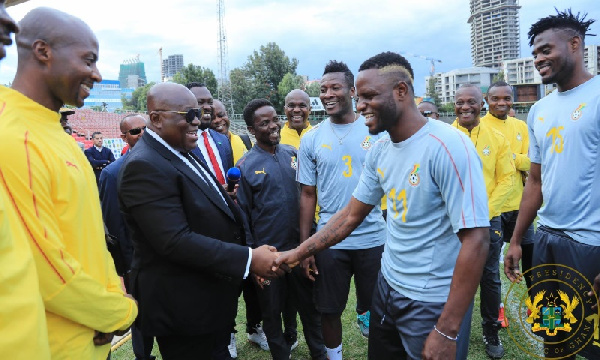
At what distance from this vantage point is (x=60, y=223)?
176cm

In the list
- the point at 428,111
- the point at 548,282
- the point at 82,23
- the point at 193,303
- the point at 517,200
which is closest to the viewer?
the point at 82,23

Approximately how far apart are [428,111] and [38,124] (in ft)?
19.9

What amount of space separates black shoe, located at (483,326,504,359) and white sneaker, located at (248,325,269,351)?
2.32 metres

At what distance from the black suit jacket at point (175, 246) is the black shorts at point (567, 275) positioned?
2238mm

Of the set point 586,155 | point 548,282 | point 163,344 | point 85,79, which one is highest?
point 85,79

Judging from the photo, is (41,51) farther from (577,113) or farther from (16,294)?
(577,113)

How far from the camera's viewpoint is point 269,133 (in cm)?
429

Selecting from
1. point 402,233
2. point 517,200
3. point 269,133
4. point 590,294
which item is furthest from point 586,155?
point 269,133

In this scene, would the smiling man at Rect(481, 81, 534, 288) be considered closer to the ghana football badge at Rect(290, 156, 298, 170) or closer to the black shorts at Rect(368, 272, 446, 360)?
the ghana football badge at Rect(290, 156, 298, 170)

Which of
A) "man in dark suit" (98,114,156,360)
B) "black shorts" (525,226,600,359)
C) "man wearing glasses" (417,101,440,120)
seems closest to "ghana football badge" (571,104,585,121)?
"black shorts" (525,226,600,359)

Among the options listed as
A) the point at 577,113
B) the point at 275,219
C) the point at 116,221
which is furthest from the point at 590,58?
the point at 116,221

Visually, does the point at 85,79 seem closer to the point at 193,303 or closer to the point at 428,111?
the point at 193,303

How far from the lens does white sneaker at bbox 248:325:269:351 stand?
4775mm

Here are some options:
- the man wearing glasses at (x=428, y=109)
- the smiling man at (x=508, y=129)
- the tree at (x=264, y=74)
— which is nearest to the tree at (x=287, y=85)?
the tree at (x=264, y=74)
